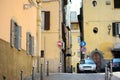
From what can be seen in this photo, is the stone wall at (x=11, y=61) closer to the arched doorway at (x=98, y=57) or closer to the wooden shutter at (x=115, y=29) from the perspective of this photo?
the arched doorway at (x=98, y=57)

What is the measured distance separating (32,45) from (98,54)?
2700 cm

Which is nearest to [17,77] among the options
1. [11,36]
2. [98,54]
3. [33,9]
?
[11,36]

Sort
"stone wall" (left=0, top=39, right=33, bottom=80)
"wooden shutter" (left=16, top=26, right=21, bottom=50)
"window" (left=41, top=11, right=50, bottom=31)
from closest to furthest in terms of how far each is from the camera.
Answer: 1. "stone wall" (left=0, top=39, right=33, bottom=80)
2. "wooden shutter" (left=16, top=26, right=21, bottom=50)
3. "window" (left=41, top=11, right=50, bottom=31)

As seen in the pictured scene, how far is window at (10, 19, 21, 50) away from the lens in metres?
21.5

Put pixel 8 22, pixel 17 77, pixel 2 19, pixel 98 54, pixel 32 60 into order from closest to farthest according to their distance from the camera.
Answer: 1. pixel 2 19
2. pixel 8 22
3. pixel 17 77
4. pixel 32 60
5. pixel 98 54

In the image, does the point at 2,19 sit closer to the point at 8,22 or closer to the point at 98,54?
the point at 8,22

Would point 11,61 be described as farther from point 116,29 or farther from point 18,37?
point 116,29

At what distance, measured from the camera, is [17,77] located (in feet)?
73.4

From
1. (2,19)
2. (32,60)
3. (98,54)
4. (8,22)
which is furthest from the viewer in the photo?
(98,54)

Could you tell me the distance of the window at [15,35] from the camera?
21469 millimetres

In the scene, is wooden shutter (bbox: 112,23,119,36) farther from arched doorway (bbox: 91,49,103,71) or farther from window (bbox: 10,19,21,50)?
window (bbox: 10,19,21,50)

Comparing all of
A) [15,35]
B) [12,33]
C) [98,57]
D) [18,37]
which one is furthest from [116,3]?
[12,33]

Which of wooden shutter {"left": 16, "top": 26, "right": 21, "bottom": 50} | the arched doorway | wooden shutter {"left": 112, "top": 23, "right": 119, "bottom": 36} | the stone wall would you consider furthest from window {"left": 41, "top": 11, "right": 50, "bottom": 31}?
wooden shutter {"left": 16, "top": 26, "right": 21, "bottom": 50}

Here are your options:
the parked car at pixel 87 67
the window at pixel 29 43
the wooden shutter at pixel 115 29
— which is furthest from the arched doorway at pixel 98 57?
the window at pixel 29 43
